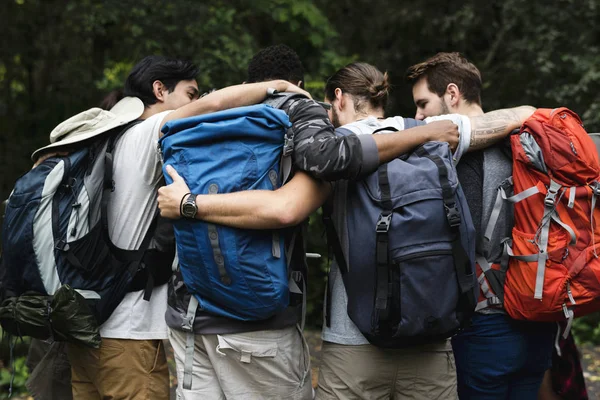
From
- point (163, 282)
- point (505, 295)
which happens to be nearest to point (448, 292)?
point (505, 295)

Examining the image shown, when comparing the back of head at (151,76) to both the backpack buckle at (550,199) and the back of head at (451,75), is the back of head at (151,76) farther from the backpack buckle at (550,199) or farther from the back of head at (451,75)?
the backpack buckle at (550,199)

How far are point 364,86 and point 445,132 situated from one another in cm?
42

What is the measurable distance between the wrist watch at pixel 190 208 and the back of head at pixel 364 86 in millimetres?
903

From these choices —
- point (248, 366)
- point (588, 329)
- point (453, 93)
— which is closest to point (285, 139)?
point (248, 366)

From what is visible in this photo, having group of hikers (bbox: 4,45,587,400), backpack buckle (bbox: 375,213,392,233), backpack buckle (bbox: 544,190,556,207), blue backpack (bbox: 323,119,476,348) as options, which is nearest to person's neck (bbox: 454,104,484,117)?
group of hikers (bbox: 4,45,587,400)

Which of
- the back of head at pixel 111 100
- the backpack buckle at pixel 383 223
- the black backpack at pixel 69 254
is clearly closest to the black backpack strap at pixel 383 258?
the backpack buckle at pixel 383 223

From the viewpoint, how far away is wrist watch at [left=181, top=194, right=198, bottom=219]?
8.30ft

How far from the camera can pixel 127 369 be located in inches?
125

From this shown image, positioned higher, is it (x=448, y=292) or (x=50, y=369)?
(x=448, y=292)

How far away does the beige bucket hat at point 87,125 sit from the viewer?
317 cm

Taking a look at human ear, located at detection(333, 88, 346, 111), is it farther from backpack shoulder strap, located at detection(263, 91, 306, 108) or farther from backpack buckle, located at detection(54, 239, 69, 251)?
backpack buckle, located at detection(54, 239, 69, 251)

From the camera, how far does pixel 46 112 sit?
9.59 m

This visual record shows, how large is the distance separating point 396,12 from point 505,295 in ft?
24.2

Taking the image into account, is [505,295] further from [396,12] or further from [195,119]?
[396,12]
